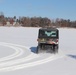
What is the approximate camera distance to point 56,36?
1603cm

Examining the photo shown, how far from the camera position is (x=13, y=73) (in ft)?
30.6

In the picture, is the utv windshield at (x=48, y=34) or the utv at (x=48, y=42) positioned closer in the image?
the utv at (x=48, y=42)

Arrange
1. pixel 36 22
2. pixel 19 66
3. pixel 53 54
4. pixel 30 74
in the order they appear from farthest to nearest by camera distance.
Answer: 1. pixel 36 22
2. pixel 53 54
3. pixel 19 66
4. pixel 30 74

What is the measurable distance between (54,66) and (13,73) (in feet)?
7.37

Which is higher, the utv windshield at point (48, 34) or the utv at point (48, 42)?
the utv windshield at point (48, 34)

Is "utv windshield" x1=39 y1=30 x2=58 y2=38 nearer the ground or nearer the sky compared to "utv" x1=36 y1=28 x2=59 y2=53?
nearer the sky

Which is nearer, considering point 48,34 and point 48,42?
point 48,42

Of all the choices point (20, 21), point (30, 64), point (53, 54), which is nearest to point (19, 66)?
point (30, 64)

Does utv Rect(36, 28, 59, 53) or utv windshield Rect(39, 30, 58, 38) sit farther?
utv windshield Rect(39, 30, 58, 38)

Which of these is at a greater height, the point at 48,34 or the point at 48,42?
the point at 48,34

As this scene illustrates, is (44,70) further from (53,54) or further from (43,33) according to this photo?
(43,33)

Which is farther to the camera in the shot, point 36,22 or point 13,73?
point 36,22

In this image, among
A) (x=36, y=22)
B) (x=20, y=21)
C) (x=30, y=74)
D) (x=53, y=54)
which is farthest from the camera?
(x=20, y=21)

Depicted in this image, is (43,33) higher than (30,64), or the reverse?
(43,33)
